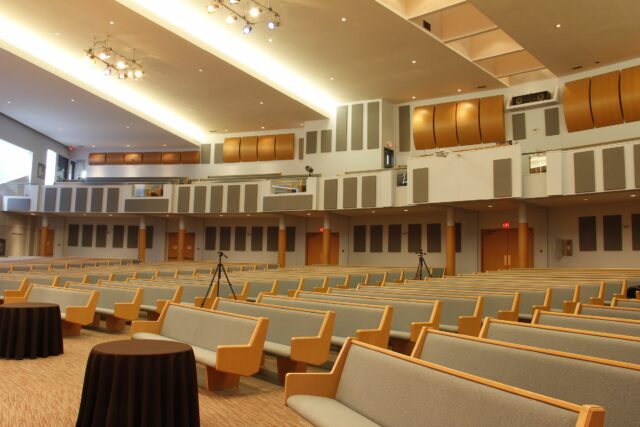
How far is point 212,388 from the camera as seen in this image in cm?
392

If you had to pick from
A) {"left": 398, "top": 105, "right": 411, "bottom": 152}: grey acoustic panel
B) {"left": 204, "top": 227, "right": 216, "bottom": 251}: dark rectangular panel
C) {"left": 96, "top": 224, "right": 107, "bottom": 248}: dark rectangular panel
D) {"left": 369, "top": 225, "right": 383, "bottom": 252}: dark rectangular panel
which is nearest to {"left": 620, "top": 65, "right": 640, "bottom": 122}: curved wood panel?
{"left": 398, "top": 105, "right": 411, "bottom": 152}: grey acoustic panel

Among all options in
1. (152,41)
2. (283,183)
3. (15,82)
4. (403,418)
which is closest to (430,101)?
(283,183)

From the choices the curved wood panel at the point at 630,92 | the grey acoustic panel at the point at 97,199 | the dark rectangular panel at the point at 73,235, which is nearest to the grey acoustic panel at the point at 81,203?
the grey acoustic panel at the point at 97,199

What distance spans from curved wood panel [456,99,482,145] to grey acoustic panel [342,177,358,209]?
146 inches

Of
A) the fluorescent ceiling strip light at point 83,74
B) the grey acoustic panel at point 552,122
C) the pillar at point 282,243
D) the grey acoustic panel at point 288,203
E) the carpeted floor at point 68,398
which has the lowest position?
the carpeted floor at point 68,398

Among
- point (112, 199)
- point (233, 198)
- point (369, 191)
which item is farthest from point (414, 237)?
point (112, 199)

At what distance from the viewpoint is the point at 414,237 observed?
18.5m

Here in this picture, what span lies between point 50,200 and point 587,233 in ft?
62.2

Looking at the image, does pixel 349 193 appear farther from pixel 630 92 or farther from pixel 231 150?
pixel 630 92

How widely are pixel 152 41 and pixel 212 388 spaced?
12.2 metres

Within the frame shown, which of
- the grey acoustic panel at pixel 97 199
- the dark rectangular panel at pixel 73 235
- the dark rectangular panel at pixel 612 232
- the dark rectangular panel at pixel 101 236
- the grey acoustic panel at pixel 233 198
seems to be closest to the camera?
the dark rectangular panel at pixel 612 232

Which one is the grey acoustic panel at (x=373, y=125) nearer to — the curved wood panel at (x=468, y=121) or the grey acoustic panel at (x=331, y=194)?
the grey acoustic panel at (x=331, y=194)

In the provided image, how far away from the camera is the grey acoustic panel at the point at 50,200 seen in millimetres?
21406

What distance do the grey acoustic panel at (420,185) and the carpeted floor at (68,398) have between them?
37.7 ft
